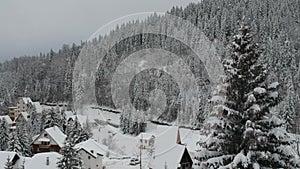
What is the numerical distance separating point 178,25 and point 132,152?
87590 millimetres

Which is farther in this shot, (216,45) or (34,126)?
(216,45)

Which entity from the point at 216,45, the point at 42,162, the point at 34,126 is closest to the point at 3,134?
the point at 34,126

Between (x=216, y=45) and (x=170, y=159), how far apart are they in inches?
3224

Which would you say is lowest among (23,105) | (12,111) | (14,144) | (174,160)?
(174,160)

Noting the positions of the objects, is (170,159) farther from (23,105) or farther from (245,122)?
(23,105)

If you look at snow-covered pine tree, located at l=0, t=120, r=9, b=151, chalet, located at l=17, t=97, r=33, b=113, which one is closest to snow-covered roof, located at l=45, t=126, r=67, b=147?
snow-covered pine tree, located at l=0, t=120, r=9, b=151

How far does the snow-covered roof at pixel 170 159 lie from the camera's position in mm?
30917

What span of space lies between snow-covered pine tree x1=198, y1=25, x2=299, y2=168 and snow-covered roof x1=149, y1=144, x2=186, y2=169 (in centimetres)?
2249

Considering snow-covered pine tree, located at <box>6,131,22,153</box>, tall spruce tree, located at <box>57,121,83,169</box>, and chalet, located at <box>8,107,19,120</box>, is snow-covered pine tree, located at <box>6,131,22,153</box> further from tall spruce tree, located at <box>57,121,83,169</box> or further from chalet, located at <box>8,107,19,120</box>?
chalet, located at <box>8,107,19,120</box>

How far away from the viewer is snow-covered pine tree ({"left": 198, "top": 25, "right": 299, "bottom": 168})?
808 centimetres

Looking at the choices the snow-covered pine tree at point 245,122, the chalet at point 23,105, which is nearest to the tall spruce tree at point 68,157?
the snow-covered pine tree at point 245,122

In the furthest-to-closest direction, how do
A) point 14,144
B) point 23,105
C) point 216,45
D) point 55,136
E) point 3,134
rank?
point 216,45, point 23,105, point 55,136, point 3,134, point 14,144

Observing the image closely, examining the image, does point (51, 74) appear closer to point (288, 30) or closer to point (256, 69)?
point (288, 30)

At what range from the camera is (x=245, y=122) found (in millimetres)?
8391
